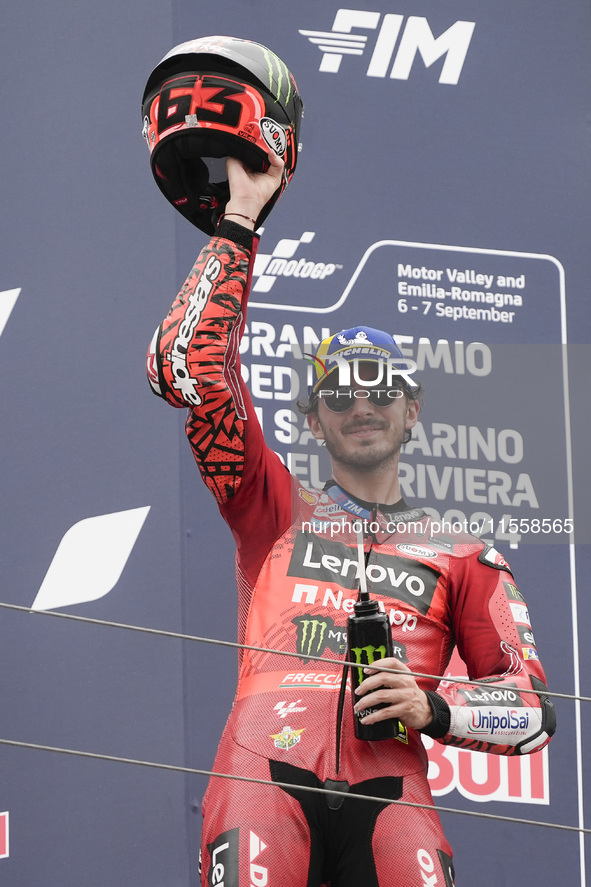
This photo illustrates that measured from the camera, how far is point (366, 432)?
200 centimetres

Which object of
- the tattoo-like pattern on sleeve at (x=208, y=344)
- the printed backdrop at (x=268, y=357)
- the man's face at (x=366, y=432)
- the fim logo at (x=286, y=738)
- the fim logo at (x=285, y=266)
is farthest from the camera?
the fim logo at (x=285, y=266)

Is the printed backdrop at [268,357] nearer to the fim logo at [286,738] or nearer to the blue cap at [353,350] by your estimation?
the blue cap at [353,350]

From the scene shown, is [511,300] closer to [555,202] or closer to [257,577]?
[555,202]

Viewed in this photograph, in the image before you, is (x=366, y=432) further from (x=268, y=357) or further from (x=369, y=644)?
(x=268, y=357)

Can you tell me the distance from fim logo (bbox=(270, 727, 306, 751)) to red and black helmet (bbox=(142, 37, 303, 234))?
0.71 metres

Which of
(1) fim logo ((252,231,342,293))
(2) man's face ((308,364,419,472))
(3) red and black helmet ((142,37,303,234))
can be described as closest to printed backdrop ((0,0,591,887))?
(1) fim logo ((252,231,342,293))

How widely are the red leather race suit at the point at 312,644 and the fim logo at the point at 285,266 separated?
754 millimetres

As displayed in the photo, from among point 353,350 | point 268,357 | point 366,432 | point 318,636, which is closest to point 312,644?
point 318,636

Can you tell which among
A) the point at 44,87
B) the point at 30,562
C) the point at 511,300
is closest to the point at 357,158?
the point at 511,300

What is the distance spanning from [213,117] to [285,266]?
1.00m

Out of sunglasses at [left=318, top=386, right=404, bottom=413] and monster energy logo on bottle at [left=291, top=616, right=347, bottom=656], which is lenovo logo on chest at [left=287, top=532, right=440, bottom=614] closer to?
monster energy logo on bottle at [left=291, top=616, right=347, bottom=656]

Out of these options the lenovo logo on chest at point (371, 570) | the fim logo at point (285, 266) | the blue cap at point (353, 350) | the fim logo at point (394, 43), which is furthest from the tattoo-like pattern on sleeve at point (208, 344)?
the fim logo at point (394, 43)

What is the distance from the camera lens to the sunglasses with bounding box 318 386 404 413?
79.2 inches

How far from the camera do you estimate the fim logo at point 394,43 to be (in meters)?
2.75
